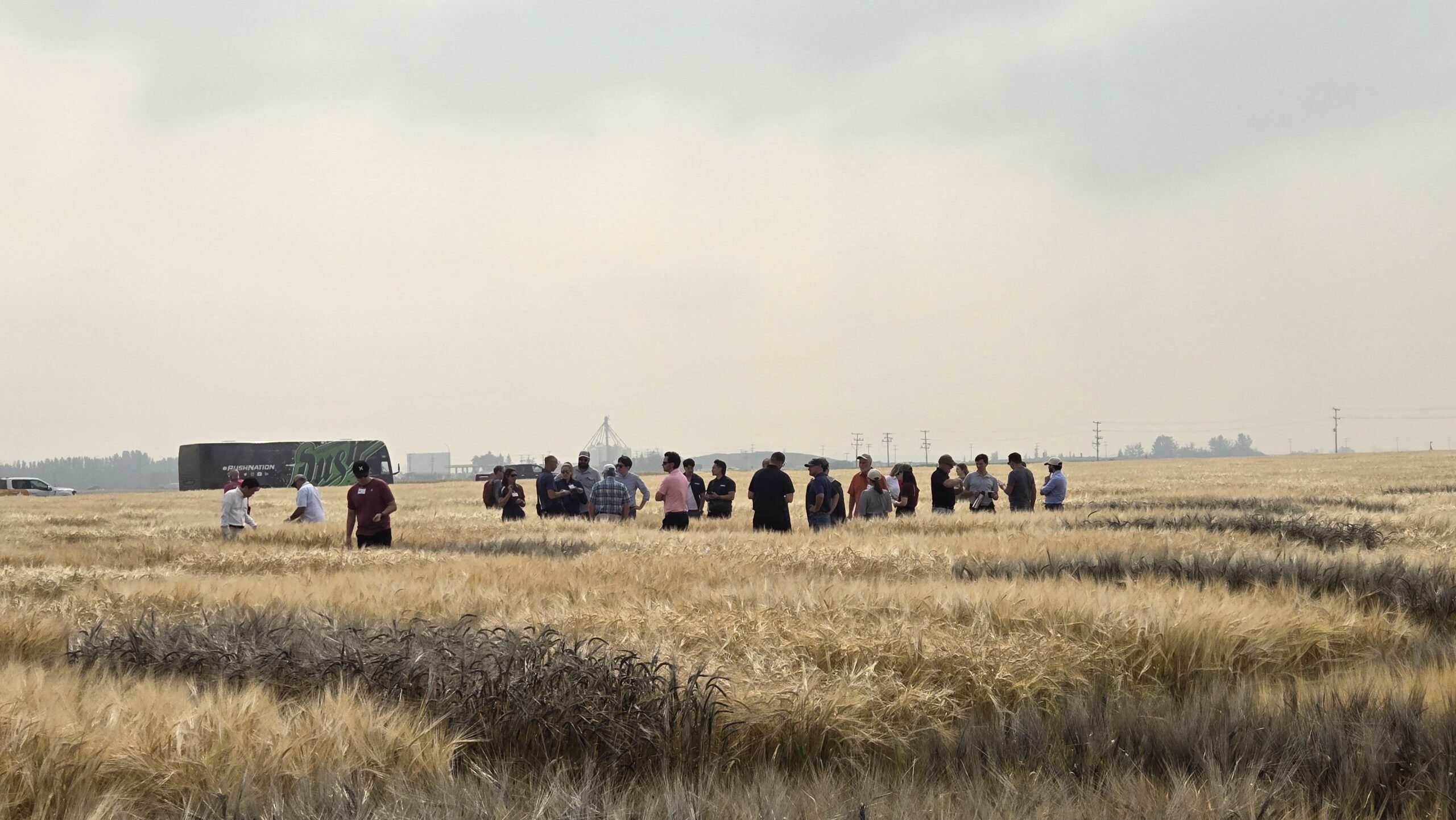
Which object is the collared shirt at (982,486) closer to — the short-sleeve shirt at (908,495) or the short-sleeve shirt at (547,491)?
the short-sleeve shirt at (908,495)

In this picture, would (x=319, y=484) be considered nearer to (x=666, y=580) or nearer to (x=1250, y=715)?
(x=666, y=580)

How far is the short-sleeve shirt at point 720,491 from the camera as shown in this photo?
78.3 ft

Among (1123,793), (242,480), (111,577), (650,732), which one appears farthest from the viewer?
(242,480)

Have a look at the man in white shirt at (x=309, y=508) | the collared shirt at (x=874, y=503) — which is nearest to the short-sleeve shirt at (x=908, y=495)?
the collared shirt at (x=874, y=503)

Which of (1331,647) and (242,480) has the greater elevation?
(242,480)

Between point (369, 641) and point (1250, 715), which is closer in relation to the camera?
point (1250, 715)

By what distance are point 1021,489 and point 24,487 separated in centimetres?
8640

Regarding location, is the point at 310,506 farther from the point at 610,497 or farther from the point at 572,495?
the point at 572,495

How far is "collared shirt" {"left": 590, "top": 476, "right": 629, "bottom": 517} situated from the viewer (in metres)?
22.5

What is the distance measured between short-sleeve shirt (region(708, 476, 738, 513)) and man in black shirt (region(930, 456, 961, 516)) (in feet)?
13.4

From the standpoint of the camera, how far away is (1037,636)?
8.32m

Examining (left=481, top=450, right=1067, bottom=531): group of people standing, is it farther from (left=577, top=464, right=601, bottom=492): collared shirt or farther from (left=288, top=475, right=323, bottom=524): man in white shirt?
(left=288, top=475, right=323, bottom=524): man in white shirt

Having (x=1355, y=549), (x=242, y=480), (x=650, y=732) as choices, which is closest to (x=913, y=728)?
(x=650, y=732)

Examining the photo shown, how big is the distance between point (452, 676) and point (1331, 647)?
6901 millimetres
